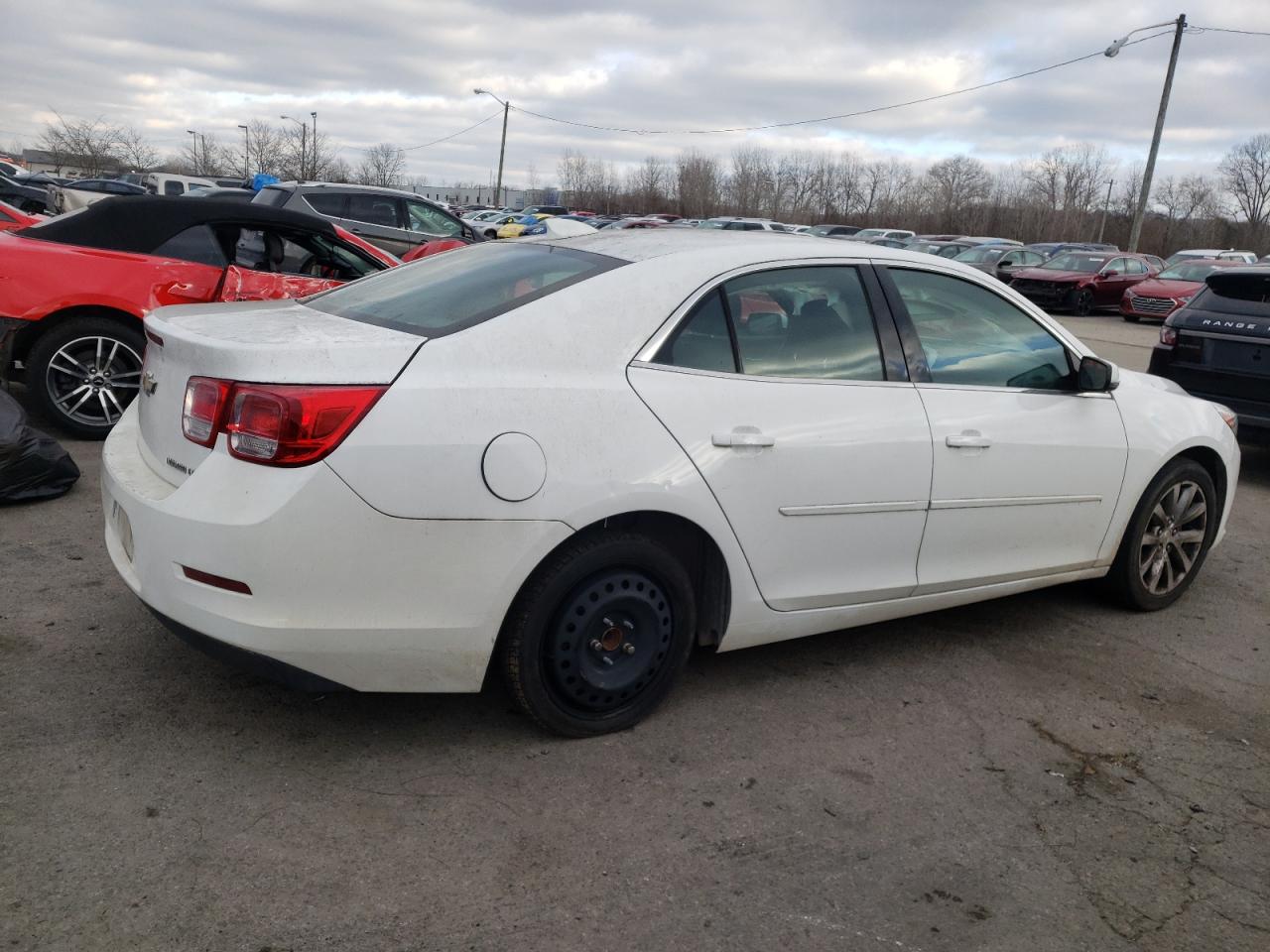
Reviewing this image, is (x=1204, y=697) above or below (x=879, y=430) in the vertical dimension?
below

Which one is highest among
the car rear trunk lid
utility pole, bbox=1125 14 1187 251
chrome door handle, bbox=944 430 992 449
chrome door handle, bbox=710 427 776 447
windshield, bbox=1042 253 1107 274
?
utility pole, bbox=1125 14 1187 251

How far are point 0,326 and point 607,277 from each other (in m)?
4.46

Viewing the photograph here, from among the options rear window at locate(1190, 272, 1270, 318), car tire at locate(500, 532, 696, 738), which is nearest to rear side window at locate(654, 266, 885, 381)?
car tire at locate(500, 532, 696, 738)

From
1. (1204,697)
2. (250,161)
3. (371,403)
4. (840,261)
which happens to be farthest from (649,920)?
(250,161)

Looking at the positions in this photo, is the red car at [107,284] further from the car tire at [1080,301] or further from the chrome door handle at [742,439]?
the car tire at [1080,301]

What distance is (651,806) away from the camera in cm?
290

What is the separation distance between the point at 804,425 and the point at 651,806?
1259 millimetres

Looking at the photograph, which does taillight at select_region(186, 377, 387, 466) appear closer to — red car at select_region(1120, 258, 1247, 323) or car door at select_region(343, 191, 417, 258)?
car door at select_region(343, 191, 417, 258)

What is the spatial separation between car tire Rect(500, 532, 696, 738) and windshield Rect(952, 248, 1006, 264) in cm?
2640

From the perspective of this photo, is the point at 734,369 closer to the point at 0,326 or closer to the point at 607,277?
the point at 607,277

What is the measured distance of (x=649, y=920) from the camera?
2.43 m

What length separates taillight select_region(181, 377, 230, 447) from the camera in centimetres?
279

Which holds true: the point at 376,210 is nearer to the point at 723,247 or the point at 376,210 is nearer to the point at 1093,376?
the point at 723,247

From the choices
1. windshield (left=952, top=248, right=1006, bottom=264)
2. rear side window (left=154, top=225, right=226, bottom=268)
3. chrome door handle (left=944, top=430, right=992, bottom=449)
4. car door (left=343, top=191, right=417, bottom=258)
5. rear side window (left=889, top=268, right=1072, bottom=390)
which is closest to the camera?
chrome door handle (left=944, top=430, right=992, bottom=449)
